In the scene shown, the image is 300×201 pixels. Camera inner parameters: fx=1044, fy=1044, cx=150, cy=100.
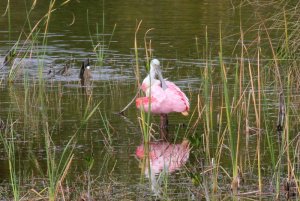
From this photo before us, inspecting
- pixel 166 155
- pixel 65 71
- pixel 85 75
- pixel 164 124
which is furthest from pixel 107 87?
pixel 166 155

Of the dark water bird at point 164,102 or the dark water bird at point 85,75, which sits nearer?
the dark water bird at point 164,102

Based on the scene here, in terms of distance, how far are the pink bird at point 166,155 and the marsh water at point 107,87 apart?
10cm

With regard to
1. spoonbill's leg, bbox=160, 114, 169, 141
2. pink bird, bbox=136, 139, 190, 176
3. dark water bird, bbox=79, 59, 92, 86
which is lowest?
pink bird, bbox=136, 139, 190, 176

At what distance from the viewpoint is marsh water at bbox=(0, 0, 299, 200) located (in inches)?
329

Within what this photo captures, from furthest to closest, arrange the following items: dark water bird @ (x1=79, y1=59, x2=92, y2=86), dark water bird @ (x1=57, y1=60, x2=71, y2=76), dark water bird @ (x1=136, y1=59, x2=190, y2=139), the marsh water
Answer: dark water bird @ (x1=57, y1=60, x2=71, y2=76) → dark water bird @ (x1=79, y1=59, x2=92, y2=86) → dark water bird @ (x1=136, y1=59, x2=190, y2=139) → the marsh water

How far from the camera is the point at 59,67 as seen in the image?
13688 millimetres

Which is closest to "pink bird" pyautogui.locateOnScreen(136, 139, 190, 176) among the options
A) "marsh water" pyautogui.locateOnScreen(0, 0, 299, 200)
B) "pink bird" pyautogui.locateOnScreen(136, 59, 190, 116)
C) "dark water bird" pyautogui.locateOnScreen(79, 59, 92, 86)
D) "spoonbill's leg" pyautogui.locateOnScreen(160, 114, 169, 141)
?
"marsh water" pyautogui.locateOnScreen(0, 0, 299, 200)

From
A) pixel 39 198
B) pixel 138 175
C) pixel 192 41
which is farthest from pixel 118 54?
pixel 39 198

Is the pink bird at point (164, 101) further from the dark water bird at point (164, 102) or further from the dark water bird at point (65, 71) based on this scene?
the dark water bird at point (65, 71)

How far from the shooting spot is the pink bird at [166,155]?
846 cm

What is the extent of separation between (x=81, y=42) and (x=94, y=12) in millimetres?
3847

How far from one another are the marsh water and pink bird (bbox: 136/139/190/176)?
0.10m

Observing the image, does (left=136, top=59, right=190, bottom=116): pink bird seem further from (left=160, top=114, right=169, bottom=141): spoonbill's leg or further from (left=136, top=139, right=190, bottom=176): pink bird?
(left=136, top=139, right=190, bottom=176): pink bird

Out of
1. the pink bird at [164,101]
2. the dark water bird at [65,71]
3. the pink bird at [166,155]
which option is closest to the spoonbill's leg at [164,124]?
the pink bird at [164,101]
